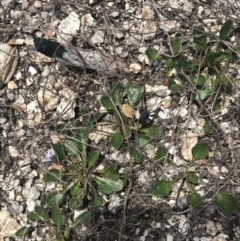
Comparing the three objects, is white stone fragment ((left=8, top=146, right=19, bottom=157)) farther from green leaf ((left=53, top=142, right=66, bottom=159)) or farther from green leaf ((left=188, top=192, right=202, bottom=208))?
green leaf ((left=188, top=192, right=202, bottom=208))

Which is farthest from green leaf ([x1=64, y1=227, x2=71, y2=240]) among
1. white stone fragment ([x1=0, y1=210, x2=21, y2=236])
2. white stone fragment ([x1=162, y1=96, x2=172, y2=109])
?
white stone fragment ([x1=162, y1=96, x2=172, y2=109])

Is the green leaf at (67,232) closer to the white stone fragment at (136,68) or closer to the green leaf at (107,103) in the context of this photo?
the green leaf at (107,103)

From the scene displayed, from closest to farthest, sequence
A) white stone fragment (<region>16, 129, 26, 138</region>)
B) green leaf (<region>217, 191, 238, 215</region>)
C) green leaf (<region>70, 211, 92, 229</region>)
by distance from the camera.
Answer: green leaf (<region>217, 191, 238, 215</region>), green leaf (<region>70, 211, 92, 229</region>), white stone fragment (<region>16, 129, 26, 138</region>)

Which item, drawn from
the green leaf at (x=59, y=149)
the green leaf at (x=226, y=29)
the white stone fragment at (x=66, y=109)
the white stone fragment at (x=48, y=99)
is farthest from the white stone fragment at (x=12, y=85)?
the green leaf at (x=226, y=29)

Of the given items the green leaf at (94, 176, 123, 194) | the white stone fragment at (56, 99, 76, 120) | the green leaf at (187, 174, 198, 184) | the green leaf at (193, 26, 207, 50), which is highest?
the green leaf at (193, 26, 207, 50)

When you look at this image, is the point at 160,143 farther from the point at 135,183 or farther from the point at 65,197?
the point at 65,197

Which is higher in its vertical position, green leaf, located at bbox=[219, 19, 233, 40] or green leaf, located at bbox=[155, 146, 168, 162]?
green leaf, located at bbox=[219, 19, 233, 40]

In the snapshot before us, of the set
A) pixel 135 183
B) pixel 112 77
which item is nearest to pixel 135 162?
pixel 135 183
